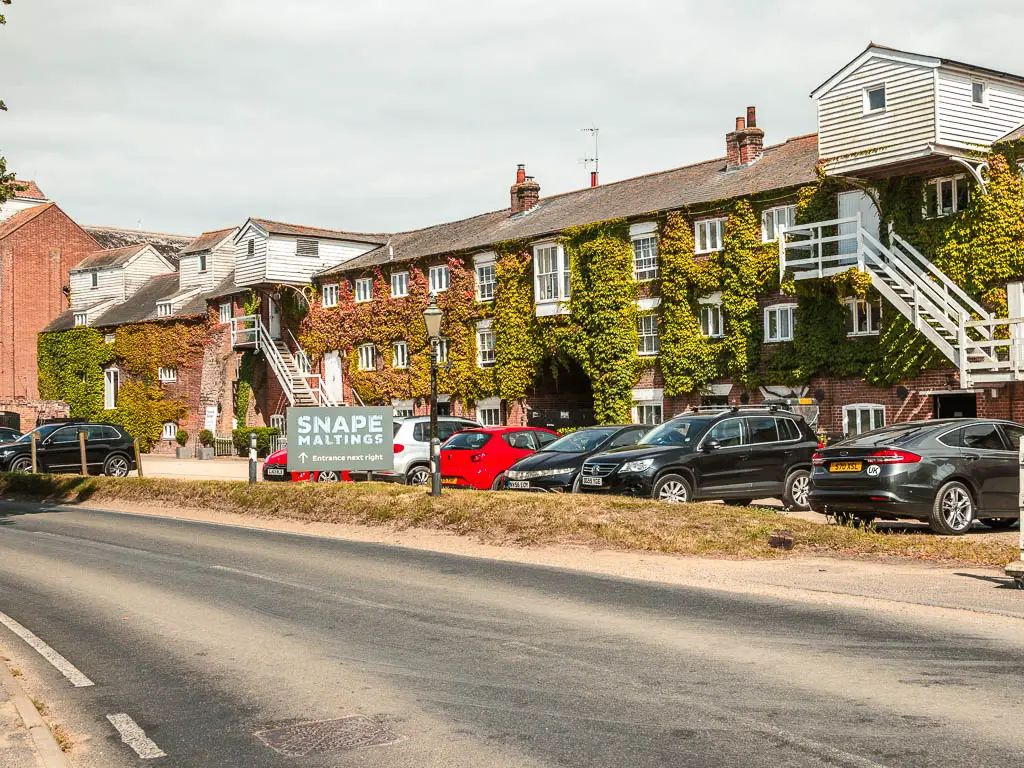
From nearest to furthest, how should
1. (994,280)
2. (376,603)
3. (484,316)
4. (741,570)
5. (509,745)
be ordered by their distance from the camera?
(509,745) → (376,603) → (741,570) → (994,280) → (484,316)

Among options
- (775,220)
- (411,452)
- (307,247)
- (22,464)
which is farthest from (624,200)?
(22,464)

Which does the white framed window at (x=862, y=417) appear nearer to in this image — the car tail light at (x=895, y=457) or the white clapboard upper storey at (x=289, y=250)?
the car tail light at (x=895, y=457)

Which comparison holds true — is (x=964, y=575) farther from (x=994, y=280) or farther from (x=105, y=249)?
(x=105, y=249)

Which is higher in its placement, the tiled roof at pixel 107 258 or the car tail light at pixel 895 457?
the tiled roof at pixel 107 258

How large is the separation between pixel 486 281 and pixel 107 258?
3613cm

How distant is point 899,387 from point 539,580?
2087cm

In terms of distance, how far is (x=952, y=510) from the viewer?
49.4ft

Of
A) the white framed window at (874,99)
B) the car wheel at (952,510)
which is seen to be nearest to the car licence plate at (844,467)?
→ the car wheel at (952,510)

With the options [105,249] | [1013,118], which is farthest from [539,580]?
[105,249]

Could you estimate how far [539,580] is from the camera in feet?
41.4

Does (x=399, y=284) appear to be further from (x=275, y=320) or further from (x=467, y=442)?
(x=467, y=442)

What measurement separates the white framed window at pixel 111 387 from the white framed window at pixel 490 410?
2820cm

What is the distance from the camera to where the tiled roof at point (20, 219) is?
223ft

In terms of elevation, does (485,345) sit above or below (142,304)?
below
